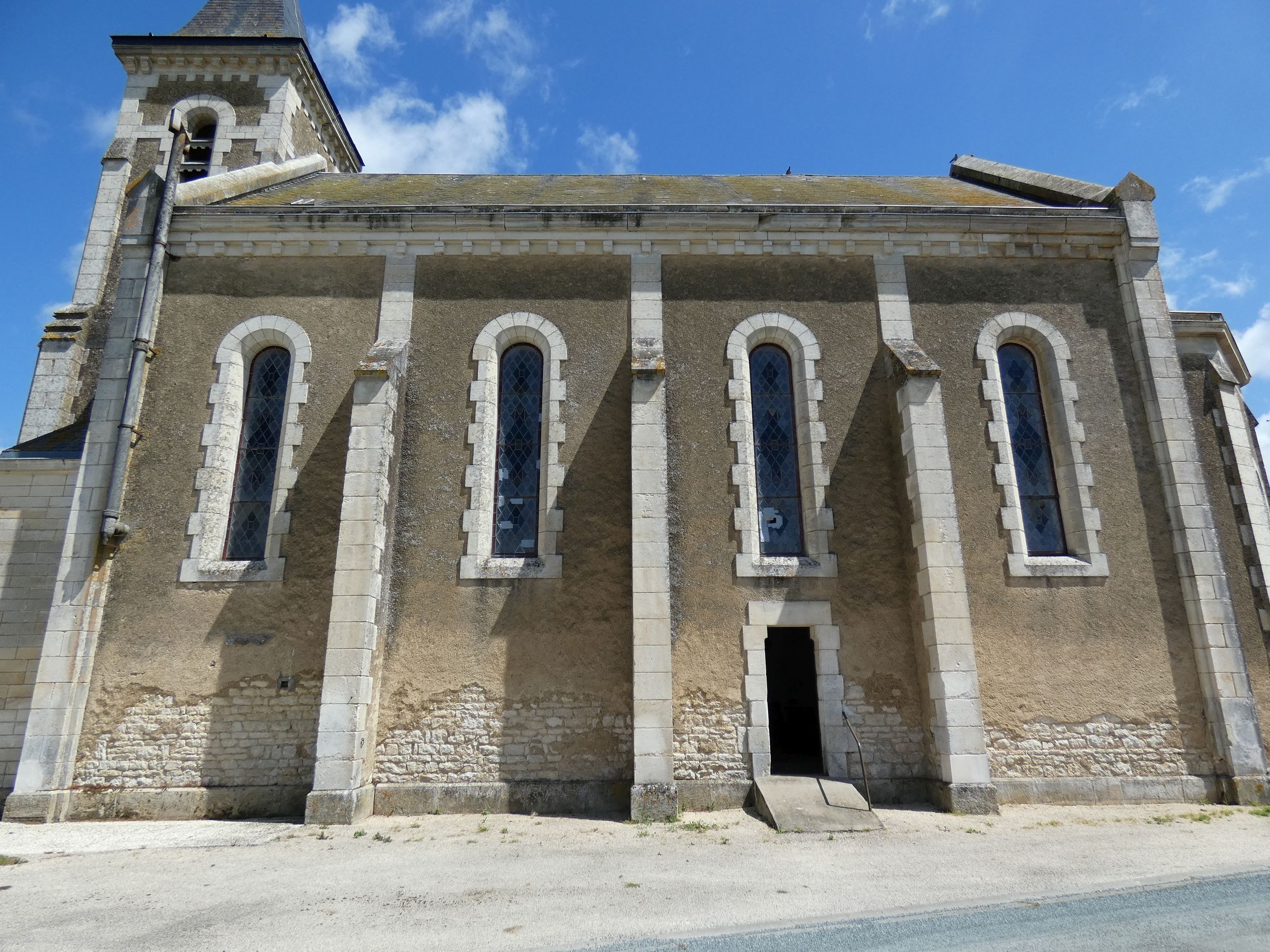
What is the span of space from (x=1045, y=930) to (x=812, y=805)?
3169 mm

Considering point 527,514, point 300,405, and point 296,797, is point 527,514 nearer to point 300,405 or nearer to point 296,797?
point 300,405

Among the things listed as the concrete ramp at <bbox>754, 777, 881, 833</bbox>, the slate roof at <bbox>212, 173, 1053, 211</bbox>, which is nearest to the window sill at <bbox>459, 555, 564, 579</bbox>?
the concrete ramp at <bbox>754, 777, 881, 833</bbox>

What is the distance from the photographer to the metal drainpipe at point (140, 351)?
859cm

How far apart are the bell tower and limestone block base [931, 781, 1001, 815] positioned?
13653 mm

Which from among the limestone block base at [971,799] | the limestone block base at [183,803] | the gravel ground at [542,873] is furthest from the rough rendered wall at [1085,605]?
the limestone block base at [183,803]

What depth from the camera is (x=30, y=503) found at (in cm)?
911

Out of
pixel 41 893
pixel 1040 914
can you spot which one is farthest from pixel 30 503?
pixel 1040 914

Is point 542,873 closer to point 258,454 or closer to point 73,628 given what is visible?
point 73,628

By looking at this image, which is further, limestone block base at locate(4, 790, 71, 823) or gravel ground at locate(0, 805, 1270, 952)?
limestone block base at locate(4, 790, 71, 823)

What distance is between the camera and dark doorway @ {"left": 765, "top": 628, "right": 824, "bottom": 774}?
11.2m

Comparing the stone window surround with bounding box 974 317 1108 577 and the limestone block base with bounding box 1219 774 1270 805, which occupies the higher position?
the stone window surround with bounding box 974 317 1108 577

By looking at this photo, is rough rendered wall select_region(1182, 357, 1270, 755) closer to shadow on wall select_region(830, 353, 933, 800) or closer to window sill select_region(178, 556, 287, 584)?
shadow on wall select_region(830, 353, 933, 800)

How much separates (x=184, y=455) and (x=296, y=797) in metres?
4.29

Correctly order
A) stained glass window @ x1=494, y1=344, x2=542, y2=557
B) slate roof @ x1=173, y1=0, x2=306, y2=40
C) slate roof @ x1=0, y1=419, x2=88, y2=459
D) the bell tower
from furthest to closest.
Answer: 1. slate roof @ x1=173, y1=0, x2=306, y2=40
2. the bell tower
3. slate roof @ x1=0, y1=419, x2=88, y2=459
4. stained glass window @ x1=494, y1=344, x2=542, y2=557
